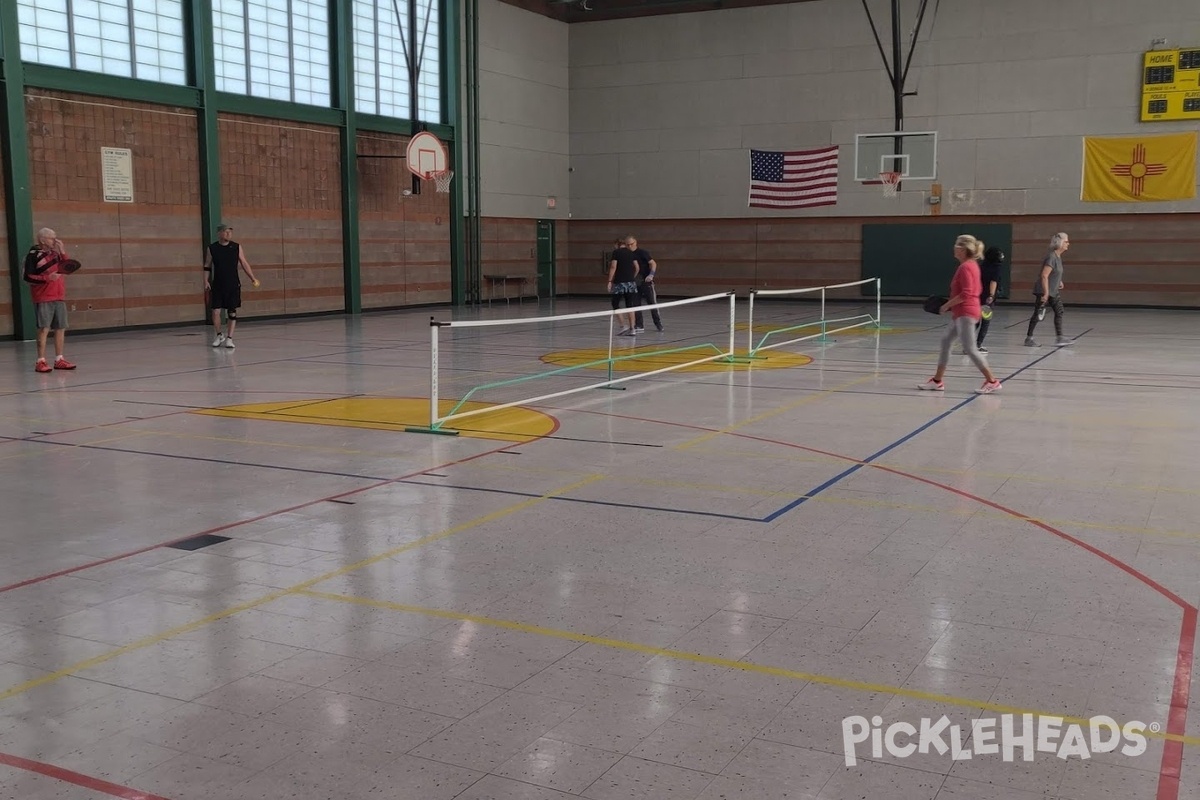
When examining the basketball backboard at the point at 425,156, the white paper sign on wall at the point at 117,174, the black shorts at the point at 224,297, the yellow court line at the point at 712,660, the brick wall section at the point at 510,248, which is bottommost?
the yellow court line at the point at 712,660

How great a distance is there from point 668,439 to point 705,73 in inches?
1031

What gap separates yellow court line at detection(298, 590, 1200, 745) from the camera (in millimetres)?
4293

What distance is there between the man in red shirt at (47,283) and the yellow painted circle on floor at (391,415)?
4283 mm

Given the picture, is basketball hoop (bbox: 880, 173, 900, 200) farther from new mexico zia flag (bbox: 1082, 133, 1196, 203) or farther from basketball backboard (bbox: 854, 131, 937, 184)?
new mexico zia flag (bbox: 1082, 133, 1196, 203)

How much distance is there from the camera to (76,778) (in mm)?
3742

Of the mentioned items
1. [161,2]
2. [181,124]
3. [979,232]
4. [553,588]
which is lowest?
[553,588]

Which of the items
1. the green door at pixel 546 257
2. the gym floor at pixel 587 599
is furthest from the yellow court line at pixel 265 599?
the green door at pixel 546 257

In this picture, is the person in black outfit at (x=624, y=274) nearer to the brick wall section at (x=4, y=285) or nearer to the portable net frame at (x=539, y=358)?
the portable net frame at (x=539, y=358)

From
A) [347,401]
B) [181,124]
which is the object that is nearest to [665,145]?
[181,124]

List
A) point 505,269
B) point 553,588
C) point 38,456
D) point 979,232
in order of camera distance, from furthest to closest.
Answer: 1. point 505,269
2. point 979,232
3. point 38,456
4. point 553,588

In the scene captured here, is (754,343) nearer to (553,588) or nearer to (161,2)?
(161,2)

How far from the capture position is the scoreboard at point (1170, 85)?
28047mm

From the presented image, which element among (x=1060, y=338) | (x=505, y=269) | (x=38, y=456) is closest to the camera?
(x=38, y=456)

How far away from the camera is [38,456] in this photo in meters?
9.43
